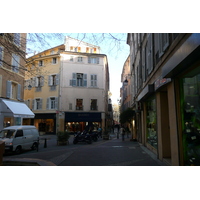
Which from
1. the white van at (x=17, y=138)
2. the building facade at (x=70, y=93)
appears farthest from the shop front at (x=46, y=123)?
the white van at (x=17, y=138)

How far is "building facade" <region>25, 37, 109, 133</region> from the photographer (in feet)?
85.8

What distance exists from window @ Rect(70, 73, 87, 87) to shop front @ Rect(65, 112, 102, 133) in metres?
4.35

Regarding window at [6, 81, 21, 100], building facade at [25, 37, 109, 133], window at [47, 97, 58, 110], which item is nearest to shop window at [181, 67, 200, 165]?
window at [6, 81, 21, 100]

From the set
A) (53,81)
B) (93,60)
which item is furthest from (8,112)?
(93,60)

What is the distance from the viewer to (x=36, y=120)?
27.1 m

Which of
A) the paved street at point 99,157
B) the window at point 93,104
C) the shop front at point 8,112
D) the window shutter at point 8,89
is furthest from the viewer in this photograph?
the window at point 93,104

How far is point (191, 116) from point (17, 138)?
9.14m

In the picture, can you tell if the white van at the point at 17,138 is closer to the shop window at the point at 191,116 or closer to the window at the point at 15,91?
the window at the point at 15,91

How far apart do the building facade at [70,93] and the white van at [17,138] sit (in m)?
14.1

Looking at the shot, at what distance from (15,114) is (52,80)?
1391 centimetres

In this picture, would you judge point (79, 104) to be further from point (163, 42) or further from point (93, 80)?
point (163, 42)

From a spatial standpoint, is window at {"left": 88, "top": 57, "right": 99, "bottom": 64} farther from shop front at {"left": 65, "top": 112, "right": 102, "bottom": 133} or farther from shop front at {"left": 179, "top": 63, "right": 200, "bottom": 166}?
shop front at {"left": 179, "top": 63, "right": 200, "bottom": 166}

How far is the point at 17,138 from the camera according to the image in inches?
405

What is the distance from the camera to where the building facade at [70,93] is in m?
26.1
